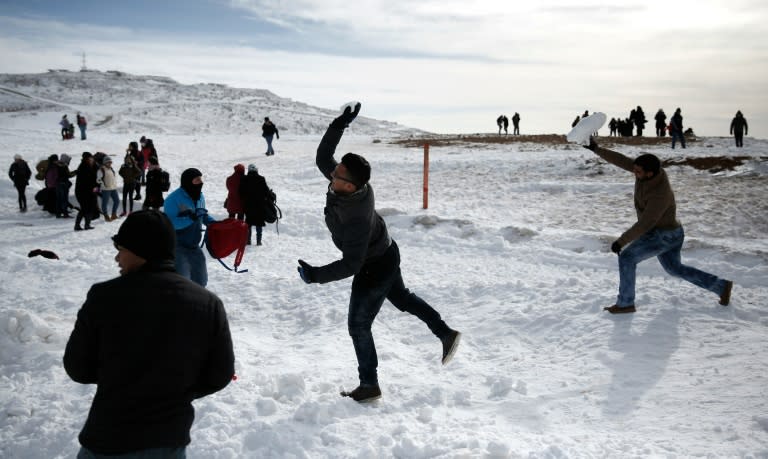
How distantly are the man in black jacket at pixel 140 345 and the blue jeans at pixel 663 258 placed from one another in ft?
16.4

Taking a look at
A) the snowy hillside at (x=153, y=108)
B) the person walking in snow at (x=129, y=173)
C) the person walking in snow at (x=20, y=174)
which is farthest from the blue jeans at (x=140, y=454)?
the snowy hillside at (x=153, y=108)

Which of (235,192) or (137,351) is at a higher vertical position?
(235,192)

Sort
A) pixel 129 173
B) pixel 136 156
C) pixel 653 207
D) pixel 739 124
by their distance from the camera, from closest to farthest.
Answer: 1. pixel 653 207
2. pixel 129 173
3. pixel 136 156
4. pixel 739 124

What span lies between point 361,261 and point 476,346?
2728 millimetres

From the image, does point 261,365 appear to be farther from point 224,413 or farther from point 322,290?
point 322,290

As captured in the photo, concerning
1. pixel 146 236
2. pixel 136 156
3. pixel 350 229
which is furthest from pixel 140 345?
pixel 136 156

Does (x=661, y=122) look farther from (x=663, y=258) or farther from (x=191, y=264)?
(x=191, y=264)

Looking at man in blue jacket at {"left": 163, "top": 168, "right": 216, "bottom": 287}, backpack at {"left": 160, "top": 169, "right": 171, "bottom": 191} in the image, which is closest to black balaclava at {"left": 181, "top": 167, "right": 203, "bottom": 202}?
man in blue jacket at {"left": 163, "top": 168, "right": 216, "bottom": 287}

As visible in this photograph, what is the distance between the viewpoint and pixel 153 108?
55125 mm

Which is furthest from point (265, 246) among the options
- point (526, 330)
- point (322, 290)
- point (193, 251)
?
point (526, 330)

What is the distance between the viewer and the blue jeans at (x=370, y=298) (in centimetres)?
410

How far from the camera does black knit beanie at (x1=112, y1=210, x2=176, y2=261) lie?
2.14 m

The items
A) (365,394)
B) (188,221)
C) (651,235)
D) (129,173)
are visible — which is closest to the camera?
(365,394)

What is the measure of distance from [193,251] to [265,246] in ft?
17.9
